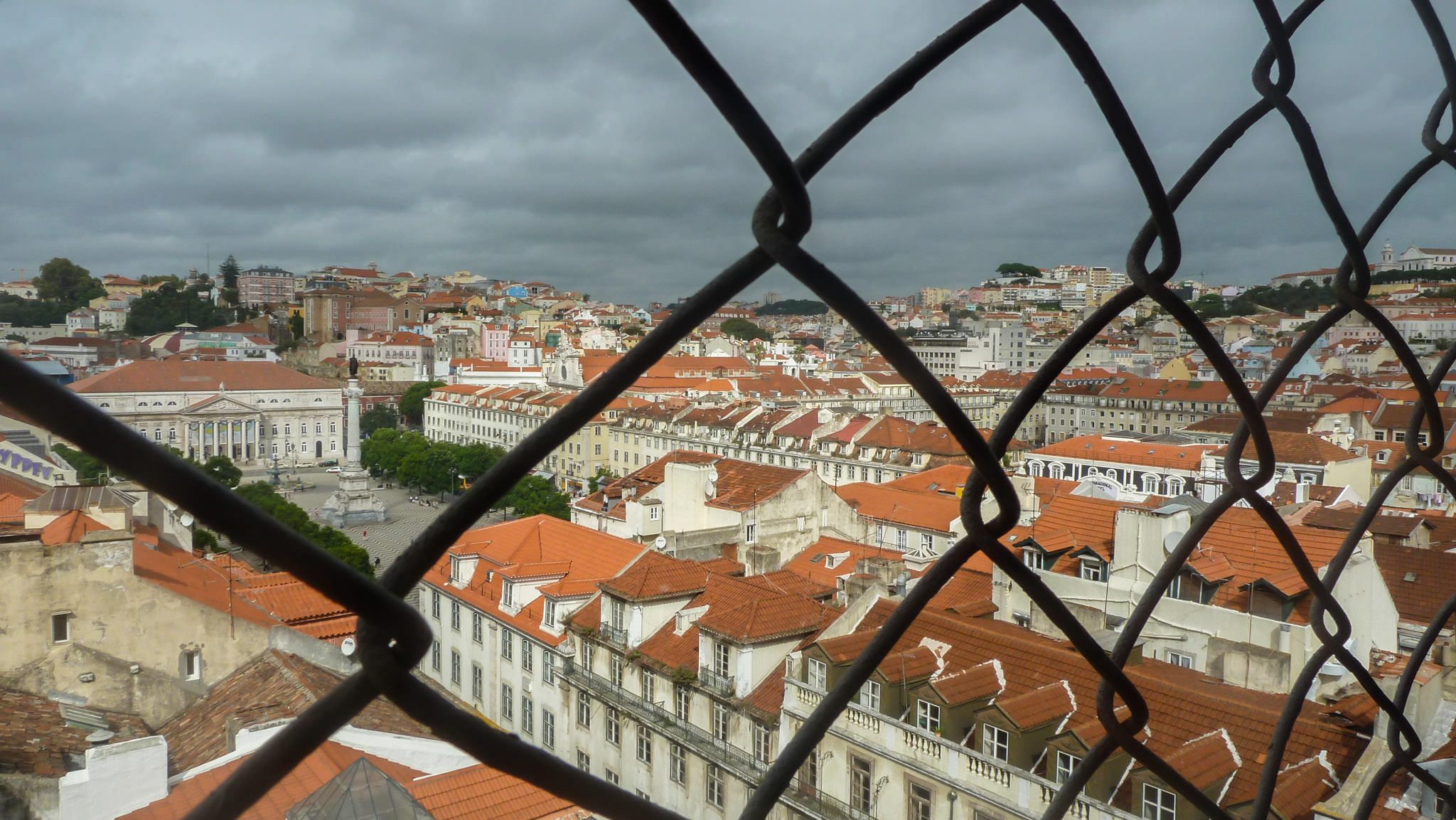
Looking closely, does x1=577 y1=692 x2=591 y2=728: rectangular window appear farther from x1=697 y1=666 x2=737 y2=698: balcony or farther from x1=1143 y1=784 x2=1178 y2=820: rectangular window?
x1=1143 y1=784 x2=1178 y2=820: rectangular window

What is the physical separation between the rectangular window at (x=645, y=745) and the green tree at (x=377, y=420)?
1384 inches

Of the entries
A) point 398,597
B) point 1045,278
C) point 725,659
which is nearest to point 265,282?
point 1045,278

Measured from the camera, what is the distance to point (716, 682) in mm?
7711

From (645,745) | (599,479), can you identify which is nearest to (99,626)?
(645,745)

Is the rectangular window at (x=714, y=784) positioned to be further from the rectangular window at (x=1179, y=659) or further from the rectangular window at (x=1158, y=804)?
the rectangular window at (x=1179, y=659)

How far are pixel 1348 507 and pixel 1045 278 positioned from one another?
270ft

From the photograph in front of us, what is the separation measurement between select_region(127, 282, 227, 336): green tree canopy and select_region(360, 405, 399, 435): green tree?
8896 millimetres

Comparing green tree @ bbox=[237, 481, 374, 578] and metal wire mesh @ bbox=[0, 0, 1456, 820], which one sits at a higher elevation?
metal wire mesh @ bbox=[0, 0, 1456, 820]

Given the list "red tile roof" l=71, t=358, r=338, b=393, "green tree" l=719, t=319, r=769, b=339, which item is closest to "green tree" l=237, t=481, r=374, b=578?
"red tile roof" l=71, t=358, r=338, b=393

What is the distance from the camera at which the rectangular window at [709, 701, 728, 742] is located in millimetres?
7566

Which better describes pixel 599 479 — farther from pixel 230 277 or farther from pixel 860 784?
pixel 230 277

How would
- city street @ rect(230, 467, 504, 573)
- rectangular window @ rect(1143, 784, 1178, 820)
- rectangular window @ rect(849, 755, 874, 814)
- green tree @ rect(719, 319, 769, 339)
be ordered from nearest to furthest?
rectangular window @ rect(1143, 784, 1178, 820)
rectangular window @ rect(849, 755, 874, 814)
city street @ rect(230, 467, 504, 573)
green tree @ rect(719, 319, 769, 339)

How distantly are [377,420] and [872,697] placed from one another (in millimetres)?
39062

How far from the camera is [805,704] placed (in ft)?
22.2
